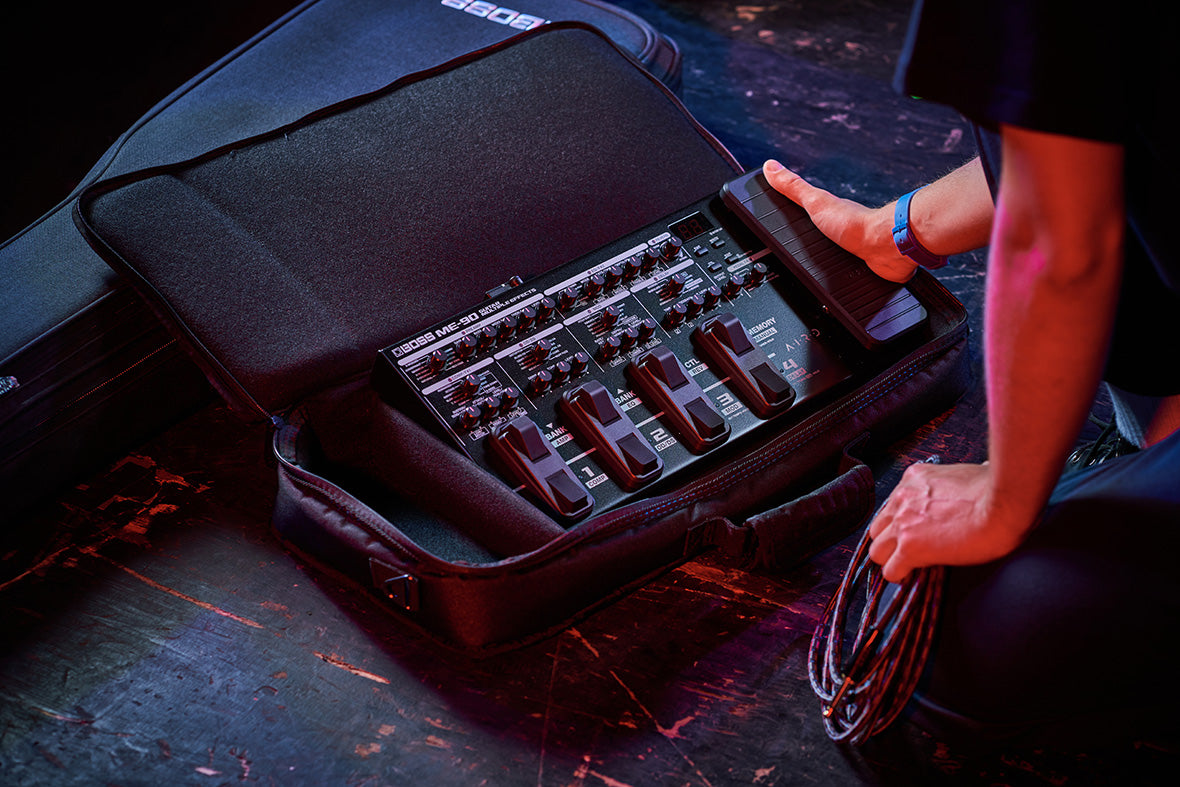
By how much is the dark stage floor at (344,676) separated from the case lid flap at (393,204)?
8.1 inches

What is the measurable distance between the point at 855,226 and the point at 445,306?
1.75 feet

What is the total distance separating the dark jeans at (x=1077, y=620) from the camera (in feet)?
2.55

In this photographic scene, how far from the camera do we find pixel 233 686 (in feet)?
3.03

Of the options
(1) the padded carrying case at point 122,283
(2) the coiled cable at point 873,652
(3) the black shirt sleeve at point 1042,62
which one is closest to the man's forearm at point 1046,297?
(3) the black shirt sleeve at point 1042,62

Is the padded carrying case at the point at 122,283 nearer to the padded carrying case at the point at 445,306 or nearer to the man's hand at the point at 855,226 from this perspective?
the padded carrying case at the point at 445,306

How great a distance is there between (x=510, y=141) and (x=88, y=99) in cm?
79

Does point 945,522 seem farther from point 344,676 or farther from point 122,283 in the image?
point 122,283

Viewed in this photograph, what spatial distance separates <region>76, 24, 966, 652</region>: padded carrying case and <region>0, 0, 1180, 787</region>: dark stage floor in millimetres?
51

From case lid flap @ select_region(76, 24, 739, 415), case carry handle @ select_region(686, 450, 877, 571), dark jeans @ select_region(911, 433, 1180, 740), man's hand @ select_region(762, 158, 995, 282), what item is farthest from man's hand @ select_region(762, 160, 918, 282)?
dark jeans @ select_region(911, 433, 1180, 740)

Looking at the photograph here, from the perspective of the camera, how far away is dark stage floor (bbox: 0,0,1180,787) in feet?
2.85

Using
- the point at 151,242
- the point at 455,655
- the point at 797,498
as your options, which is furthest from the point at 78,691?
the point at 797,498

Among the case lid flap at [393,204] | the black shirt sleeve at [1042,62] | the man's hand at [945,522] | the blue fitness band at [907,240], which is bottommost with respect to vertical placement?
the man's hand at [945,522]

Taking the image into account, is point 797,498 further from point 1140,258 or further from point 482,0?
point 482,0

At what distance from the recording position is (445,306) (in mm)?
1119
